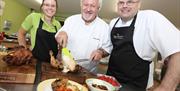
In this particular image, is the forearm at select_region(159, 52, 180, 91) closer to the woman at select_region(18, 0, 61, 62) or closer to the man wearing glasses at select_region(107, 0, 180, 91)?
the man wearing glasses at select_region(107, 0, 180, 91)

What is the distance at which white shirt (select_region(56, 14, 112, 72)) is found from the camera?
1574 mm

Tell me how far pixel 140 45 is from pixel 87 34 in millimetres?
497

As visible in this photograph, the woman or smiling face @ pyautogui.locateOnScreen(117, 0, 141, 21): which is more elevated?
smiling face @ pyautogui.locateOnScreen(117, 0, 141, 21)

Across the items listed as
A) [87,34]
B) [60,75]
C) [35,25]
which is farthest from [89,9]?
[60,75]

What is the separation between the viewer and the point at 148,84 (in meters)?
1.36

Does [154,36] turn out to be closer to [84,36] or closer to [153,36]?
[153,36]

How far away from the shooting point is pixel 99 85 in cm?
91

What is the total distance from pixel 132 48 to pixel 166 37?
22 centimetres

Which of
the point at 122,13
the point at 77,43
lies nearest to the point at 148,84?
the point at 122,13

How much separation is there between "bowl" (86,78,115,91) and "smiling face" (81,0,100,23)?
700 mm

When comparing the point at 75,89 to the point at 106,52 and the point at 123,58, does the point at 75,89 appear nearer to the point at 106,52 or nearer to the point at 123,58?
the point at 123,58

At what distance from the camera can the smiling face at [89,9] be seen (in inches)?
58.9

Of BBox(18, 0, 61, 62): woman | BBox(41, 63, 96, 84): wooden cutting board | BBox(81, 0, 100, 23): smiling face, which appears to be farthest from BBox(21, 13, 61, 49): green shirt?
BBox(41, 63, 96, 84): wooden cutting board

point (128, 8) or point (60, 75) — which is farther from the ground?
point (128, 8)
